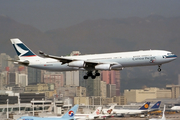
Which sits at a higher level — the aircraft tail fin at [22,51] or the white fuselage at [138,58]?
the aircraft tail fin at [22,51]

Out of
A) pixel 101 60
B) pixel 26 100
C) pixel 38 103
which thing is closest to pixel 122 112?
pixel 38 103

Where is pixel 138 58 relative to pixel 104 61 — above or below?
above

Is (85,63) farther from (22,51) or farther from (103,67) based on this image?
(22,51)

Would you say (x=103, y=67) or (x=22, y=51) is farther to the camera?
(x=22, y=51)

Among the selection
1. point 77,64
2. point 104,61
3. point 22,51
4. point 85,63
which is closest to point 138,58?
point 104,61

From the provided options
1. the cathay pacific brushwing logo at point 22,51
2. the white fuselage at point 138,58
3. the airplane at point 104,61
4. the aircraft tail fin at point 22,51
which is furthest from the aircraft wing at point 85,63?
the cathay pacific brushwing logo at point 22,51

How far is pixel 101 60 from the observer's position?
64562 mm

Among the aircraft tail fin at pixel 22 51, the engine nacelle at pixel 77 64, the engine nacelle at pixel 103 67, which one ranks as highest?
the aircraft tail fin at pixel 22 51

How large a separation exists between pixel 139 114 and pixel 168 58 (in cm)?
5139

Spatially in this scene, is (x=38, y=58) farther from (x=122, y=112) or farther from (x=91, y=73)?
(x=122, y=112)

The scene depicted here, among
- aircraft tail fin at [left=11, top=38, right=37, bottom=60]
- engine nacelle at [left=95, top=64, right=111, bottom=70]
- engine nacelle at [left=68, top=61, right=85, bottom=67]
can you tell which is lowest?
engine nacelle at [left=95, top=64, right=111, bottom=70]

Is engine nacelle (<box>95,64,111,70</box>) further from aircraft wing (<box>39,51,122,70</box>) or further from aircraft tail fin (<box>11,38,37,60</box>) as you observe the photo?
aircraft tail fin (<box>11,38,37,60</box>)

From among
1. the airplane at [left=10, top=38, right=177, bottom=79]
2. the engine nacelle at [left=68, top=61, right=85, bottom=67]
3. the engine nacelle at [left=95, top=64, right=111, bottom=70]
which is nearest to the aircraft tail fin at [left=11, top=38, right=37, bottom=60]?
the airplane at [left=10, top=38, right=177, bottom=79]

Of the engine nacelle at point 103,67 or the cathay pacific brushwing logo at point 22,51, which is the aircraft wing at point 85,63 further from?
the cathay pacific brushwing logo at point 22,51
